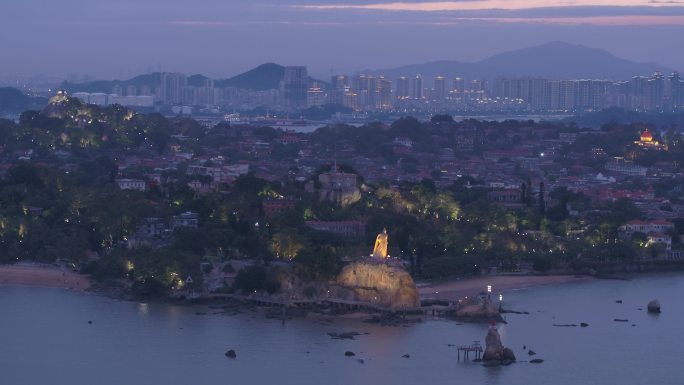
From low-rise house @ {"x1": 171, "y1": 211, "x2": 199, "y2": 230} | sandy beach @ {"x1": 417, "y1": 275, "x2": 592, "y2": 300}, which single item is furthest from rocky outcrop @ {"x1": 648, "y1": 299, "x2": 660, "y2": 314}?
low-rise house @ {"x1": 171, "y1": 211, "x2": 199, "y2": 230}

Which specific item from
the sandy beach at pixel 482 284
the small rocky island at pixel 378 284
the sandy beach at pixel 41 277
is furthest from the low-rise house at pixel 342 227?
the small rocky island at pixel 378 284

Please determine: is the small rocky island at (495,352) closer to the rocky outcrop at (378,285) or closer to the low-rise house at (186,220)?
the rocky outcrop at (378,285)

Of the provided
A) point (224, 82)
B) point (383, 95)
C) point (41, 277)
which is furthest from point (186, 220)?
point (224, 82)

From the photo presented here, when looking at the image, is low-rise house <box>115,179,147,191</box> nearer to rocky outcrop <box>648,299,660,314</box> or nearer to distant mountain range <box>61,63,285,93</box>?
rocky outcrop <box>648,299,660,314</box>

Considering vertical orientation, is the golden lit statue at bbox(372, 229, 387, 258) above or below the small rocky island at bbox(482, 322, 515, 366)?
above

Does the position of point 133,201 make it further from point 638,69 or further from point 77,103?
point 638,69
